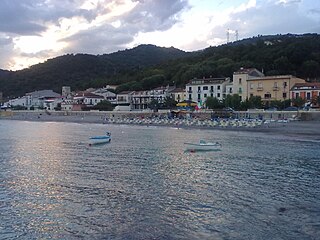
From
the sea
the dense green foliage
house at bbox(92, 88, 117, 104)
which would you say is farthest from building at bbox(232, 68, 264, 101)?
the sea

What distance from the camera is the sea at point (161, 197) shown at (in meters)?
10.8

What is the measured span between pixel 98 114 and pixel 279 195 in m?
76.2

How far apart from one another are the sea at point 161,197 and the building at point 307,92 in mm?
41503

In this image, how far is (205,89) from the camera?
83.2 metres

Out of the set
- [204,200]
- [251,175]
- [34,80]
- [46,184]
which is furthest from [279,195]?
[34,80]

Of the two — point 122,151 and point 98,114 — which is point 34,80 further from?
point 122,151

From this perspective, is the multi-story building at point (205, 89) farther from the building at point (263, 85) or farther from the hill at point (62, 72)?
the hill at point (62, 72)

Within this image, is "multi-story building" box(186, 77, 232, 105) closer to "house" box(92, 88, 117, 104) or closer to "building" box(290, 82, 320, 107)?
"building" box(290, 82, 320, 107)

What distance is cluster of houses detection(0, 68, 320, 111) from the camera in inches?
2704

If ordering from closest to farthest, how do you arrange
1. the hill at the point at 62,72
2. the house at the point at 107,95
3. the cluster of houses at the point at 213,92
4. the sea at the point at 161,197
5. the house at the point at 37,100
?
the sea at the point at 161,197 < the cluster of houses at the point at 213,92 < the house at the point at 107,95 < the house at the point at 37,100 < the hill at the point at 62,72

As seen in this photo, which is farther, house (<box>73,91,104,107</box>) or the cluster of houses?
house (<box>73,91,104,107</box>)

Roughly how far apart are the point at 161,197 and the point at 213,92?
69.1 m

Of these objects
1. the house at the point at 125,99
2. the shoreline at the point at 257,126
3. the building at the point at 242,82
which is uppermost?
the building at the point at 242,82

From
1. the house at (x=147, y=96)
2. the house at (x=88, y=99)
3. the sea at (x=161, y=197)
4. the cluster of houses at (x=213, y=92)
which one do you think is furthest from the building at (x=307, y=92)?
the house at (x=88, y=99)
